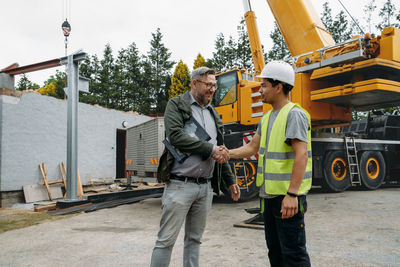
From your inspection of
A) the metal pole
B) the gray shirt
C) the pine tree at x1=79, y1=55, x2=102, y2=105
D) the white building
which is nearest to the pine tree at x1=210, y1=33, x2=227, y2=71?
the pine tree at x1=79, y1=55, x2=102, y2=105

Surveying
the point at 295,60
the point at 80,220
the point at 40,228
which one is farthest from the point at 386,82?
the point at 40,228

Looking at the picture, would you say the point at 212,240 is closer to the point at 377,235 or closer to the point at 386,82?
the point at 377,235

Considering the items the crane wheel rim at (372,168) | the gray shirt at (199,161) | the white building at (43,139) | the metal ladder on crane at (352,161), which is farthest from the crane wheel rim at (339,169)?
the white building at (43,139)

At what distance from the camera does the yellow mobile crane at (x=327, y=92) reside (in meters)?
6.63

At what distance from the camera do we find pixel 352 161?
9.77 metres

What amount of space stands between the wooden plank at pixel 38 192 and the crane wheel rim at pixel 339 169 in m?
8.77

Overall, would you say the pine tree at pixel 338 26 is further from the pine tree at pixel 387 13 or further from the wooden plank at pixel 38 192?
the wooden plank at pixel 38 192

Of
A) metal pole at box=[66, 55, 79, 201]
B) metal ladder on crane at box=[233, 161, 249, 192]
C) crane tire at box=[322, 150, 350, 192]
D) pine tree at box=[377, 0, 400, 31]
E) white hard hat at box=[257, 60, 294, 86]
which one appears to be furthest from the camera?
pine tree at box=[377, 0, 400, 31]

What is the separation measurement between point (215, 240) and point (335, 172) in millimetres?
6264

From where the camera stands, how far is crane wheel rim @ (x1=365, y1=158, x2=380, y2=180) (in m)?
10.4

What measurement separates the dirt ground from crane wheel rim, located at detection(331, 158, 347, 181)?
7.29 feet

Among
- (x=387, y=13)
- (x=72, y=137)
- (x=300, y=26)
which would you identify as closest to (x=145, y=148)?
(x=72, y=137)

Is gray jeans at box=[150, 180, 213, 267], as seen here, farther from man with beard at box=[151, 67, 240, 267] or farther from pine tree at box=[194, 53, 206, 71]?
pine tree at box=[194, 53, 206, 71]

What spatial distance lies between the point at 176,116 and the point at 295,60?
6.05 m
